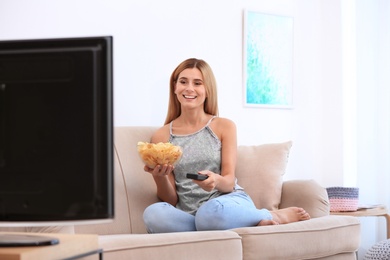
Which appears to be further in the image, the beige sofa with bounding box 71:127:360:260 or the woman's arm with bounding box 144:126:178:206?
the woman's arm with bounding box 144:126:178:206

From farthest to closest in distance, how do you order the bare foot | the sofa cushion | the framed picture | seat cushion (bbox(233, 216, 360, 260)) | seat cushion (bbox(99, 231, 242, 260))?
the framed picture < the sofa cushion < the bare foot < seat cushion (bbox(233, 216, 360, 260)) < seat cushion (bbox(99, 231, 242, 260))

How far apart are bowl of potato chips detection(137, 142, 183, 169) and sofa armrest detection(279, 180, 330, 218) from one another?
0.79 m

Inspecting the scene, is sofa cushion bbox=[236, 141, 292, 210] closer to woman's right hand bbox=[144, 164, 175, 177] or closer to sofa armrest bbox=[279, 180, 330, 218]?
sofa armrest bbox=[279, 180, 330, 218]

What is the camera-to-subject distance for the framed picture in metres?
4.35

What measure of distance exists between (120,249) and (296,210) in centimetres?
116

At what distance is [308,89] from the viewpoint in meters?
4.73

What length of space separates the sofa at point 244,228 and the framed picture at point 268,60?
81cm

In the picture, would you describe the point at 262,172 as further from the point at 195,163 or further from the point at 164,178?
the point at 164,178

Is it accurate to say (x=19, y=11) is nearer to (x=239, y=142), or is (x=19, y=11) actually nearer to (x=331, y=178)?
(x=239, y=142)

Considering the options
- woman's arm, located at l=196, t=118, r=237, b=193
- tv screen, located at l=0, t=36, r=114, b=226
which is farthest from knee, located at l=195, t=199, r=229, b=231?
tv screen, located at l=0, t=36, r=114, b=226

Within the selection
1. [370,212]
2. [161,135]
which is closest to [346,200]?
[370,212]

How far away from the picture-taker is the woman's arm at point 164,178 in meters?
3.02

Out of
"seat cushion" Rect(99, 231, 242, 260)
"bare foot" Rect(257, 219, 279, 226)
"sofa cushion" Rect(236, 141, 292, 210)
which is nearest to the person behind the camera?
"seat cushion" Rect(99, 231, 242, 260)

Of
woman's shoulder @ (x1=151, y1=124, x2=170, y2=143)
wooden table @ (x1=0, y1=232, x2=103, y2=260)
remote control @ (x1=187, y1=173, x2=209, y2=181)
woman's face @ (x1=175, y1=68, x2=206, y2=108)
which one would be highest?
woman's face @ (x1=175, y1=68, x2=206, y2=108)
